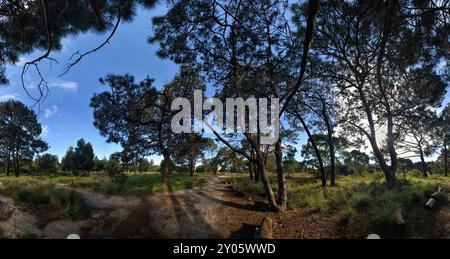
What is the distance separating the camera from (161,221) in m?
7.16

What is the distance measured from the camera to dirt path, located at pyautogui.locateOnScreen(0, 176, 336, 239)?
5.99 metres

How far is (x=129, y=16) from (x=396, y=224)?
760 cm

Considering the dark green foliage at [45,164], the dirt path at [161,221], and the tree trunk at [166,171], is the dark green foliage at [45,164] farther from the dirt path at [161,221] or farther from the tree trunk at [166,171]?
the dirt path at [161,221]

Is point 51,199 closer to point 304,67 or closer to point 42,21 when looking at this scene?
point 42,21

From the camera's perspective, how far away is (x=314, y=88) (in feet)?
39.5

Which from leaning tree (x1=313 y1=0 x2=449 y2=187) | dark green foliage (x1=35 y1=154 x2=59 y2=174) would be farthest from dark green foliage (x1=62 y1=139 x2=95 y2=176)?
leaning tree (x1=313 y1=0 x2=449 y2=187)

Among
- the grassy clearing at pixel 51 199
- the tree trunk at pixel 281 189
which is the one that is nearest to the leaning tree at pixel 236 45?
the tree trunk at pixel 281 189

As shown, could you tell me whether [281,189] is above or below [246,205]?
above

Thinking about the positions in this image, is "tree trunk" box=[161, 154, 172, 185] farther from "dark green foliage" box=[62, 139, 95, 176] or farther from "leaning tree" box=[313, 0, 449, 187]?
"dark green foliage" box=[62, 139, 95, 176]

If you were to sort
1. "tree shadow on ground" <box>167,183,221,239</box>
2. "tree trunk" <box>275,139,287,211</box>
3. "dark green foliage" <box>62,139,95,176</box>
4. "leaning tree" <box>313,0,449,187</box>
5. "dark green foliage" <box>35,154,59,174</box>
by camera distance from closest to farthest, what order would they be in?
"leaning tree" <box>313,0,449,187</box> < "tree shadow on ground" <box>167,183,221,239</box> < "tree trunk" <box>275,139,287,211</box> < "dark green foliage" <box>35,154,59,174</box> < "dark green foliage" <box>62,139,95,176</box>

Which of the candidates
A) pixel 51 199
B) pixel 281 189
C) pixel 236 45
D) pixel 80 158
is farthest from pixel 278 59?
pixel 80 158

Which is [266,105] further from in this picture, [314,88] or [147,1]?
[147,1]

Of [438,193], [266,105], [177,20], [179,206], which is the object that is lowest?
[179,206]
